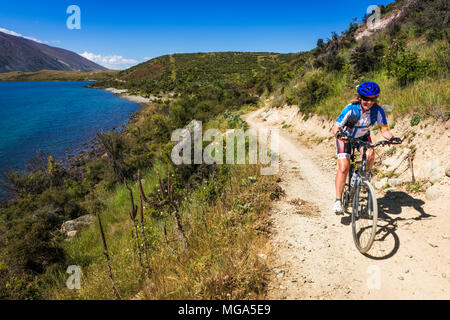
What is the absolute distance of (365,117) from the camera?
3883 mm

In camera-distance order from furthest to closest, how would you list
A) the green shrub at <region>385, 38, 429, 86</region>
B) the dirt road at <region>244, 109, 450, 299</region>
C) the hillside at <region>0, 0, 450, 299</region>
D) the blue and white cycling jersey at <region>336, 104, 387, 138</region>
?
1. the green shrub at <region>385, 38, 429, 86</region>
2. the blue and white cycling jersey at <region>336, 104, 387, 138</region>
3. the hillside at <region>0, 0, 450, 299</region>
4. the dirt road at <region>244, 109, 450, 299</region>

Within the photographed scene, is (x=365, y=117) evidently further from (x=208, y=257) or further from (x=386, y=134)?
(x=208, y=257)

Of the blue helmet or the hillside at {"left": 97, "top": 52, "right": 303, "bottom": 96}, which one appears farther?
the hillside at {"left": 97, "top": 52, "right": 303, "bottom": 96}

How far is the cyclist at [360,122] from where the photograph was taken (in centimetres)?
367

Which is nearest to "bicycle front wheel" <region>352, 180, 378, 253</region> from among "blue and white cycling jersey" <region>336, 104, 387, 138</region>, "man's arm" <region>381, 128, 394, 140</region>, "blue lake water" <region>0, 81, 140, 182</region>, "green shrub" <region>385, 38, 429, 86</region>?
"man's arm" <region>381, 128, 394, 140</region>

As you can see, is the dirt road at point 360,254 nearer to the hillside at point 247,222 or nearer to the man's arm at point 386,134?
the hillside at point 247,222

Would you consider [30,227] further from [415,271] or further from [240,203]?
[415,271]

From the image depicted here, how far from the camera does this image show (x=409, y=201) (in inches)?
182

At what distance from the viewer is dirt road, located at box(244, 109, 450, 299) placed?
293cm

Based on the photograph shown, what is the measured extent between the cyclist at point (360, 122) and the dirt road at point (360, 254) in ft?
2.50

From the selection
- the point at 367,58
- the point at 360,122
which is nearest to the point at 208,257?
the point at 360,122

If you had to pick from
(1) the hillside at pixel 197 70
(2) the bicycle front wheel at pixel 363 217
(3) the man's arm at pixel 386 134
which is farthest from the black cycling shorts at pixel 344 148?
(1) the hillside at pixel 197 70

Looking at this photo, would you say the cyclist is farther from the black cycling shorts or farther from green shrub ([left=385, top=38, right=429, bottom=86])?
green shrub ([left=385, top=38, right=429, bottom=86])
